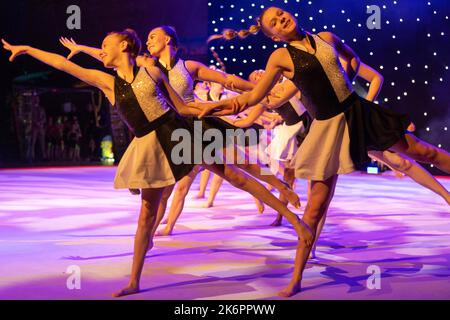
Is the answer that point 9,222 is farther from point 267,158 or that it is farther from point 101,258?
point 267,158

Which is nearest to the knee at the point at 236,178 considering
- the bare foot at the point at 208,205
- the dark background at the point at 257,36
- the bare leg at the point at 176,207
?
the bare leg at the point at 176,207

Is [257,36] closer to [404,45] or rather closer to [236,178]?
[404,45]

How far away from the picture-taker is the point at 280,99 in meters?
3.72

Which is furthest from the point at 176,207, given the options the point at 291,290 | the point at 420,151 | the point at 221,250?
the point at 420,151

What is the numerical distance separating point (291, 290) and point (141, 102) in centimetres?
129

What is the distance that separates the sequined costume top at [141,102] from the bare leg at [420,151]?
4.44ft

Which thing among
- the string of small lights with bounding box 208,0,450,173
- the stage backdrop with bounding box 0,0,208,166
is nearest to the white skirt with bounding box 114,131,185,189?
the string of small lights with bounding box 208,0,450,173

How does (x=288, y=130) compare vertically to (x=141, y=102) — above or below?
below

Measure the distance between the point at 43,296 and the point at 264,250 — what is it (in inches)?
71.9

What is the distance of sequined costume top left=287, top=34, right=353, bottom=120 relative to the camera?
10.6ft

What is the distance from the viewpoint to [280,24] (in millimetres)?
3330

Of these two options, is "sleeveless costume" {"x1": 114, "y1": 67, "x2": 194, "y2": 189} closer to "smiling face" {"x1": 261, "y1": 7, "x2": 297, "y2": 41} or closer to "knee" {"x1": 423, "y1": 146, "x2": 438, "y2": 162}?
"smiling face" {"x1": 261, "y1": 7, "x2": 297, "y2": 41}

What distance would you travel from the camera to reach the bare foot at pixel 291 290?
10.1ft

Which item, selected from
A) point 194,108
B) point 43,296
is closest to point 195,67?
point 194,108
